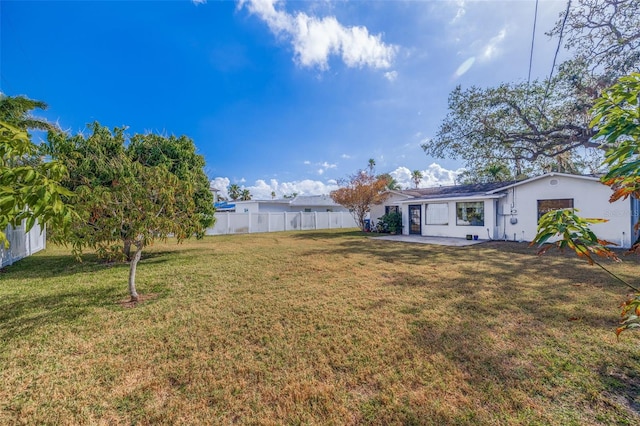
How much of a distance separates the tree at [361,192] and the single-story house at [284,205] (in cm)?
922

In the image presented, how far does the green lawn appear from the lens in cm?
246

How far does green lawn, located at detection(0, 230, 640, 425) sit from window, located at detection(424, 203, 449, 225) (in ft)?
31.8

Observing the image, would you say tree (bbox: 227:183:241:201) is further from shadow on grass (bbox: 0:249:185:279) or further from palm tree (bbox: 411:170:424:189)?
shadow on grass (bbox: 0:249:185:279)

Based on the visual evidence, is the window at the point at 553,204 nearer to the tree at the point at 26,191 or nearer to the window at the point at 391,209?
the window at the point at 391,209

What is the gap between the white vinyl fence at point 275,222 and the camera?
2097cm

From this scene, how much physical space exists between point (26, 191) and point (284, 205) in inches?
1077

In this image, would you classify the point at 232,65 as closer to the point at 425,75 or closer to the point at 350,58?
the point at 350,58

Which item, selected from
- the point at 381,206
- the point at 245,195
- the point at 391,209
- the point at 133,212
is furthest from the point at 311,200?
the point at 133,212

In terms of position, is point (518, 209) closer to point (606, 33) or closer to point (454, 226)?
point (454, 226)

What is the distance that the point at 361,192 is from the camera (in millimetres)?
18969

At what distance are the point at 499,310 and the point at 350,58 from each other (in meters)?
12.1

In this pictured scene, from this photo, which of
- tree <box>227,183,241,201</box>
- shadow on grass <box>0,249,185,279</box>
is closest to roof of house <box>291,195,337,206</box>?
shadow on grass <box>0,249,185,279</box>

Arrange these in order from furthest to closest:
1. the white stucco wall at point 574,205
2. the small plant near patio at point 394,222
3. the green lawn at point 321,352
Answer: the small plant near patio at point 394,222 → the white stucco wall at point 574,205 → the green lawn at point 321,352

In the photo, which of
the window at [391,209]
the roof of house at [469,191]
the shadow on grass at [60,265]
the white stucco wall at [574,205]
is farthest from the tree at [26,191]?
the window at [391,209]
